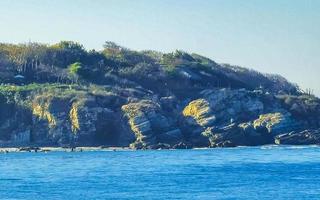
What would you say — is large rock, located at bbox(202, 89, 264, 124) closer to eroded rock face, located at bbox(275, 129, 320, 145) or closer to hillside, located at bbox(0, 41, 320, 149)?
hillside, located at bbox(0, 41, 320, 149)

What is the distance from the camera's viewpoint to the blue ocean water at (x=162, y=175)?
7669 cm

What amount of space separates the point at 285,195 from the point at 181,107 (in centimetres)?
9220

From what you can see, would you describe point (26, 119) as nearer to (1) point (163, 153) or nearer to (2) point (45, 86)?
(2) point (45, 86)

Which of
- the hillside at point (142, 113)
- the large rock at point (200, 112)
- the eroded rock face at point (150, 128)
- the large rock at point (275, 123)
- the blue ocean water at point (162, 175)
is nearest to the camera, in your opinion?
the blue ocean water at point (162, 175)

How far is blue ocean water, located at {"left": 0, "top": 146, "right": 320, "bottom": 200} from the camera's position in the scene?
7669 centimetres

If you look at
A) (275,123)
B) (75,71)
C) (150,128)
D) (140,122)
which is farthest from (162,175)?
(75,71)

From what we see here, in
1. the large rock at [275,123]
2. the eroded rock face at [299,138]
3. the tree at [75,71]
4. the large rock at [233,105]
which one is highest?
the tree at [75,71]

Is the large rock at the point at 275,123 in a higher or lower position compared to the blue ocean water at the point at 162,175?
higher

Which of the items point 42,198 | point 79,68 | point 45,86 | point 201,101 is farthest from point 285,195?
point 79,68

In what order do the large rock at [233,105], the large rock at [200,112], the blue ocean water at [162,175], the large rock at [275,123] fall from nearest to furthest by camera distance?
the blue ocean water at [162,175], the large rock at [200,112], the large rock at [275,123], the large rock at [233,105]

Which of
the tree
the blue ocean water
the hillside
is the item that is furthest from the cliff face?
the tree

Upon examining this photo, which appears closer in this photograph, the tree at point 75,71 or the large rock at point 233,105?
the large rock at point 233,105

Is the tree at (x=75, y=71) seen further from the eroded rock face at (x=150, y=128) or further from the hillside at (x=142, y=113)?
the eroded rock face at (x=150, y=128)

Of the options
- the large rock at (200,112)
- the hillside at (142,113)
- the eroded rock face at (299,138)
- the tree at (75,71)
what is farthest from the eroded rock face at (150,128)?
the tree at (75,71)
